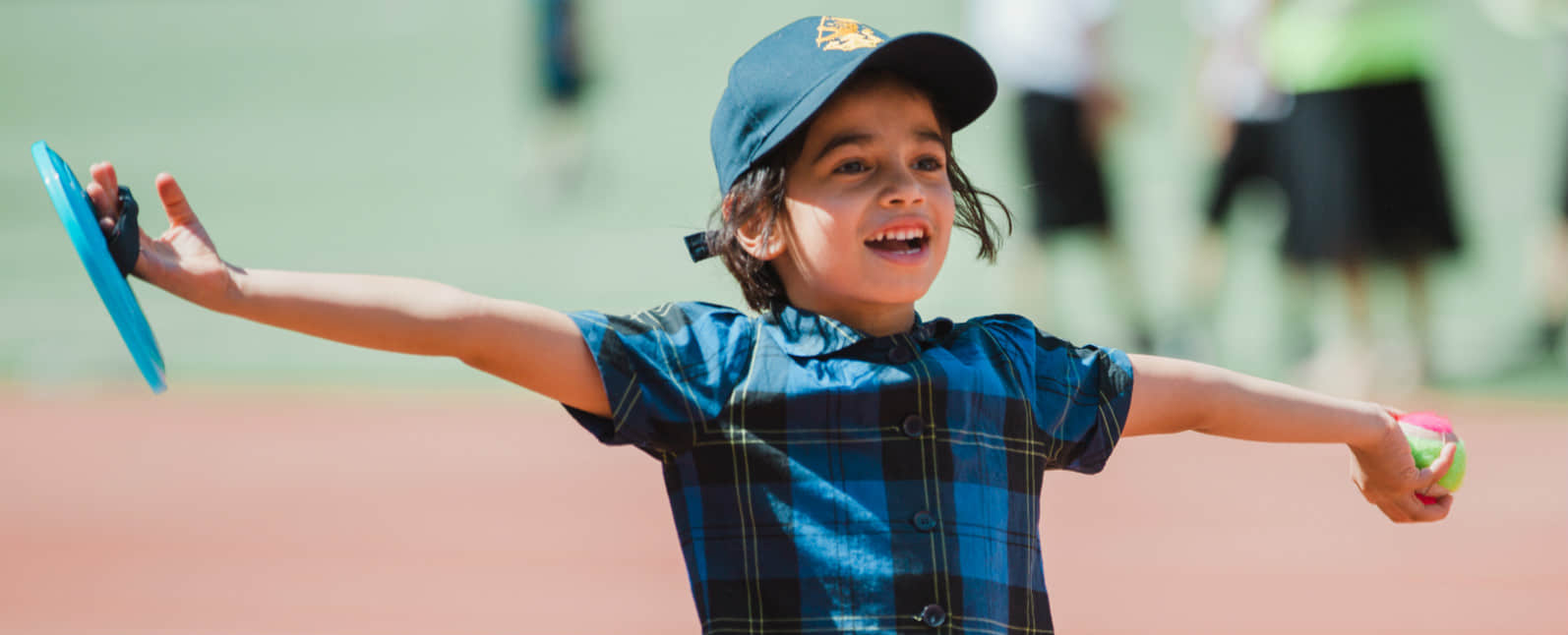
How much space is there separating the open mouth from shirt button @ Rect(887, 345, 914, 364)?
131 mm

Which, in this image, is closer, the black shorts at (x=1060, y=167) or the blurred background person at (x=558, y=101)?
the black shorts at (x=1060, y=167)

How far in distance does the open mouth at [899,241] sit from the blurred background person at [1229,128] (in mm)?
5935

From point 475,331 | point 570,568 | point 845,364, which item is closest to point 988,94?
point 845,364

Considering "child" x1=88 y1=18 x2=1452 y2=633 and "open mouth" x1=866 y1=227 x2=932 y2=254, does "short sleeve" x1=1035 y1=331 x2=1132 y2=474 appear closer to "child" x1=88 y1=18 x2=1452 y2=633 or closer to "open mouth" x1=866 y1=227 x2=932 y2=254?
"child" x1=88 y1=18 x2=1452 y2=633

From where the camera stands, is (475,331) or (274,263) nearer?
(475,331)

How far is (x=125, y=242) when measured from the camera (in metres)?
1.69

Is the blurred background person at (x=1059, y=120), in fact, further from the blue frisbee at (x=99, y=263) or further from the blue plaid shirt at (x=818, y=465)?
the blue frisbee at (x=99, y=263)

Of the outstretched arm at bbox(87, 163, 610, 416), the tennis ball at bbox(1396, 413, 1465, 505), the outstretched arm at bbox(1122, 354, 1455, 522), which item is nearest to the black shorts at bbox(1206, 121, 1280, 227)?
the tennis ball at bbox(1396, 413, 1465, 505)

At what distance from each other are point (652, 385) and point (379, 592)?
2602 mm

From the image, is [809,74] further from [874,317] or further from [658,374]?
[658,374]

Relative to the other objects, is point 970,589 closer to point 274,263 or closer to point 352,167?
point 274,263

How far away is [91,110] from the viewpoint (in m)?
11.7

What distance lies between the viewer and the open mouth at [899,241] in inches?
82.0

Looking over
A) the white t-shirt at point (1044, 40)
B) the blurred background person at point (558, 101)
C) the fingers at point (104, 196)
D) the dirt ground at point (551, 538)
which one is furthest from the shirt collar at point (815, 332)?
the blurred background person at point (558, 101)
